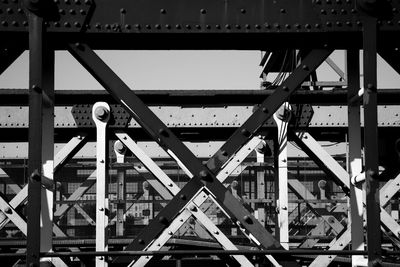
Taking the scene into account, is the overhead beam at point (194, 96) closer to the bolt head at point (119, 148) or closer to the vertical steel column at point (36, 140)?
the bolt head at point (119, 148)

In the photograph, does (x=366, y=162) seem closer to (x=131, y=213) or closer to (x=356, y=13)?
(x=356, y=13)

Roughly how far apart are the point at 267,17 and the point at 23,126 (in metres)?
6.25

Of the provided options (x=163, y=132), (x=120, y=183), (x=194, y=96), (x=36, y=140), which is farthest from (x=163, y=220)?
(x=120, y=183)

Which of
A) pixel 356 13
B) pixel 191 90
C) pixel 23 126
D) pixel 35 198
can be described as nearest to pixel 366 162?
pixel 356 13

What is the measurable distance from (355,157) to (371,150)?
0.79 metres

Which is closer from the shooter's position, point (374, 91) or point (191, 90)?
point (374, 91)

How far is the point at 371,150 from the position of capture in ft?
16.0

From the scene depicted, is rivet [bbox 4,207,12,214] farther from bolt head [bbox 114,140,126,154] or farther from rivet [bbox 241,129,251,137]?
rivet [bbox 241,129,251,137]

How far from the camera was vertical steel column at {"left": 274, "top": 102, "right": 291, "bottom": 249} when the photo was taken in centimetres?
918

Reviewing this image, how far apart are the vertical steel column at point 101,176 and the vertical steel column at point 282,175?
2.51 meters

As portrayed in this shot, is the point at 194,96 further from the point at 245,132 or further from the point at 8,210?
the point at 245,132

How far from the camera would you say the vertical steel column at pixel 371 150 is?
15.8 feet

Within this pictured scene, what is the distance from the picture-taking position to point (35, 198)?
4.74 metres

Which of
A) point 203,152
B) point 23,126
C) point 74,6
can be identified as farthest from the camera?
point 203,152
